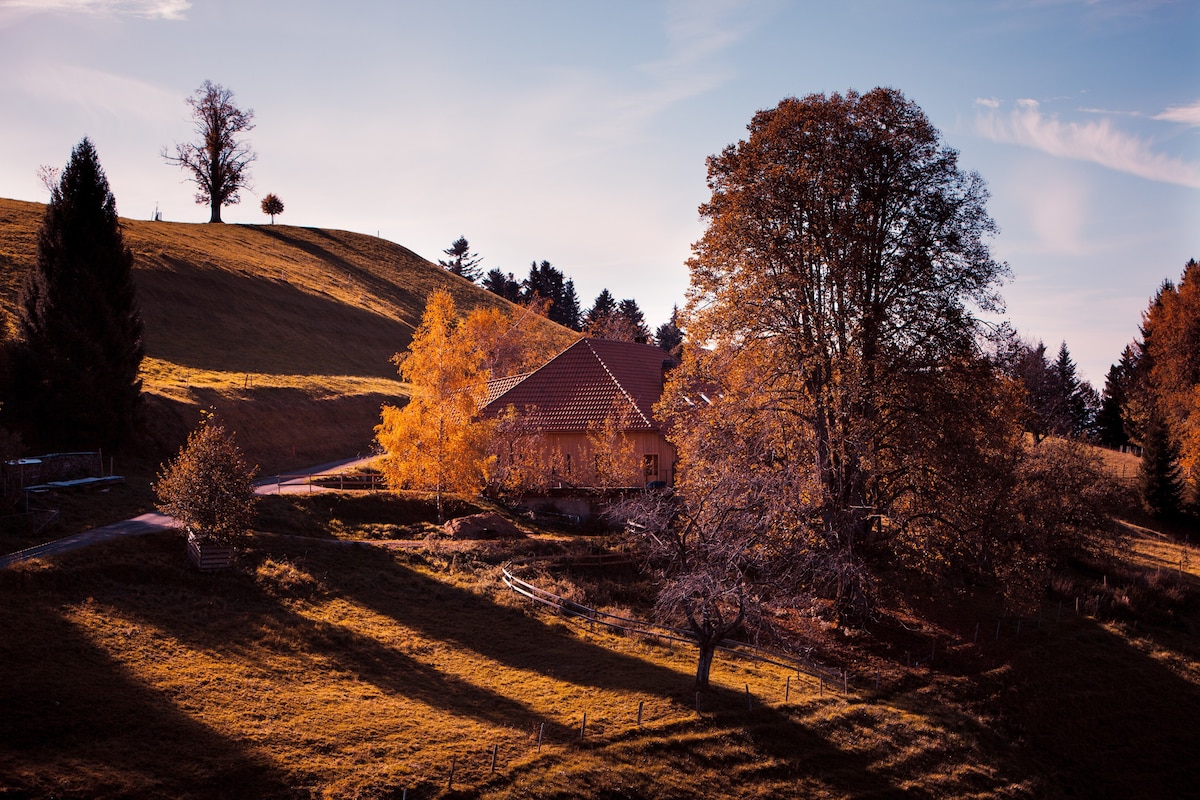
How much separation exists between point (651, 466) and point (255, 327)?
41.7 m

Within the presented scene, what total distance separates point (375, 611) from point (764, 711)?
36.4 feet

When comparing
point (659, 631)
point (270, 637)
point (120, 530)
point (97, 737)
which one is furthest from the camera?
point (120, 530)

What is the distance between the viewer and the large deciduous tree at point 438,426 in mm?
32625

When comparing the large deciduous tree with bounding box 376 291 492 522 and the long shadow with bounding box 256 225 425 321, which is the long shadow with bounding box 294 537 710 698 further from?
the long shadow with bounding box 256 225 425 321

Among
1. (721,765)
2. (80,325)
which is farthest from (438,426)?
(721,765)

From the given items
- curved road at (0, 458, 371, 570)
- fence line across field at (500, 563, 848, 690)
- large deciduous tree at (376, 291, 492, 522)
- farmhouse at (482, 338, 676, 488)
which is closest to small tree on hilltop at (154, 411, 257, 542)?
curved road at (0, 458, 371, 570)

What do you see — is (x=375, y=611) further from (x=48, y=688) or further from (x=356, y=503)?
(x=356, y=503)

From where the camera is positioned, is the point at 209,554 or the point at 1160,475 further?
the point at 1160,475

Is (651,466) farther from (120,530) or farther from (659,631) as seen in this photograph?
(120,530)

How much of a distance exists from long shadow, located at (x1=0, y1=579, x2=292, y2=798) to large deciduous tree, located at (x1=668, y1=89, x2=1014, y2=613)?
1437 centimetres

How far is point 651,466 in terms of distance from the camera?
37.9 metres

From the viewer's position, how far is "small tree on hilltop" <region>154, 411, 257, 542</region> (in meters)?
22.5

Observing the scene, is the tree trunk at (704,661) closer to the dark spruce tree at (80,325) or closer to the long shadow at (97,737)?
the long shadow at (97,737)

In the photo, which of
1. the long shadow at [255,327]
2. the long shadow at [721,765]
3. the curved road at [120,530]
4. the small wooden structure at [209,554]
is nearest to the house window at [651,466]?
the curved road at [120,530]
